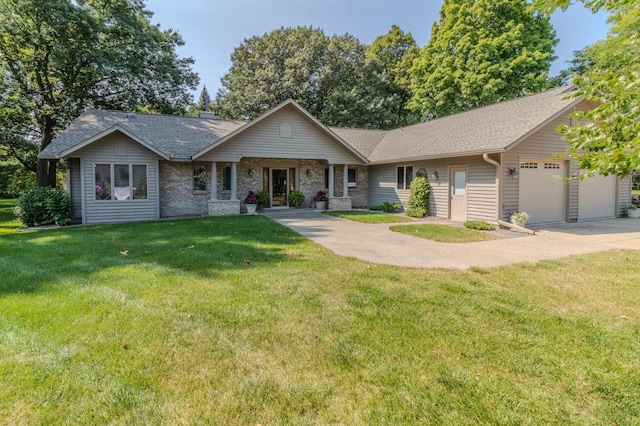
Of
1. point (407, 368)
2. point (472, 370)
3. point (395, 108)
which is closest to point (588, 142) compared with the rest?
point (472, 370)

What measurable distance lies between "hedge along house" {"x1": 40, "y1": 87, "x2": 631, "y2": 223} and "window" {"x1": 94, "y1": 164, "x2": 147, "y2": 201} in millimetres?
34

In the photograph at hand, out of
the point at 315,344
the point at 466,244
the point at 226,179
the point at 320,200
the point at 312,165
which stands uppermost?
the point at 312,165

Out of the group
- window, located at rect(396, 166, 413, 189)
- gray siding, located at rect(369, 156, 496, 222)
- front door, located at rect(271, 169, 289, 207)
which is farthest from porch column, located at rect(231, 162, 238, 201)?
window, located at rect(396, 166, 413, 189)

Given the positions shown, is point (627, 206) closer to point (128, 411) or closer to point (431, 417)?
point (431, 417)

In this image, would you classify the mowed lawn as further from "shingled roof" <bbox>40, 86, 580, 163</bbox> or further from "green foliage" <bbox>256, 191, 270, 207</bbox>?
"green foliage" <bbox>256, 191, 270, 207</bbox>

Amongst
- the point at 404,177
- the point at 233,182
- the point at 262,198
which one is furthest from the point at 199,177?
the point at 404,177

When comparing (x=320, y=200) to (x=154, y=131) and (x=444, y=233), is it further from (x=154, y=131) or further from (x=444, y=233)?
(x=154, y=131)

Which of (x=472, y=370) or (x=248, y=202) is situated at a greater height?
(x=248, y=202)

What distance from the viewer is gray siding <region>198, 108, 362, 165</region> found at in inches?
549

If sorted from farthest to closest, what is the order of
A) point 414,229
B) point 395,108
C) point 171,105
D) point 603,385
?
point 395,108 → point 171,105 → point 414,229 → point 603,385

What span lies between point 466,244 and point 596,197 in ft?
27.8

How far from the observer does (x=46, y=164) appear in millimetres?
18250

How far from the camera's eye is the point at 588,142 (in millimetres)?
2955

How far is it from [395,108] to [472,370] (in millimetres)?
29627
